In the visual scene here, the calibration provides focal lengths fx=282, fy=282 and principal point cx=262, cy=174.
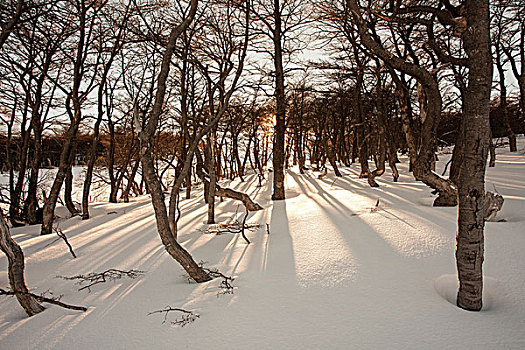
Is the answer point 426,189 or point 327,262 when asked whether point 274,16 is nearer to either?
point 426,189

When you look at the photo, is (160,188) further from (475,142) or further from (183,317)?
(475,142)

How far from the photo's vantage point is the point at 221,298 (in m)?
2.86

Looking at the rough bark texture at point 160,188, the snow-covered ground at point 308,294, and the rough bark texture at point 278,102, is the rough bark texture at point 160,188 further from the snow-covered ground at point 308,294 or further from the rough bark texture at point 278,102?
the rough bark texture at point 278,102

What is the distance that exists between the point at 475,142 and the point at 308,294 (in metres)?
1.95

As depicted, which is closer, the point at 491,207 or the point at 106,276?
the point at 106,276

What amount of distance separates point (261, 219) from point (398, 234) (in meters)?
3.15

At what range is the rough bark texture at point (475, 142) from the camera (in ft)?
7.00

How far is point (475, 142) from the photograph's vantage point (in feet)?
7.06

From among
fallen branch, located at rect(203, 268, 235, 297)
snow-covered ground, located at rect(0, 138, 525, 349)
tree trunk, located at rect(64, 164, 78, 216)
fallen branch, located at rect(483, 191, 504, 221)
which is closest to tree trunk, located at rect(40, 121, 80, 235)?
tree trunk, located at rect(64, 164, 78, 216)

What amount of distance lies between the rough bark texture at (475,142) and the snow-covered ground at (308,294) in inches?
19.8

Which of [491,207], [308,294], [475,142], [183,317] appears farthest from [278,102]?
[183,317]

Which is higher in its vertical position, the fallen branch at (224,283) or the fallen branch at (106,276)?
the fallen branch at (224,283)

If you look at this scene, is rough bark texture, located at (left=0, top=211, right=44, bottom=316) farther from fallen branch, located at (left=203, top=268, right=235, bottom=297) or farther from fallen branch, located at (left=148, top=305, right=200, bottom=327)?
fallen branch, located at (left=203, top=268, right=235, bottom=297)

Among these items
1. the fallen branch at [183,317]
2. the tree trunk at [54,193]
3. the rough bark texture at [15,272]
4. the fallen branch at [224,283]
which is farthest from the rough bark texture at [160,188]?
the tree trunk at [54,193]
